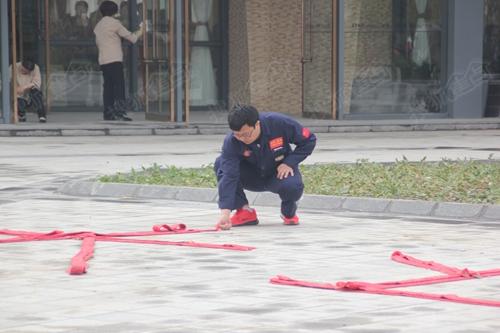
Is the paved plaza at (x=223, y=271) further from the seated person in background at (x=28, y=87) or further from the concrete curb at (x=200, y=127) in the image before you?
the seated person in background at (x=28, y=87)

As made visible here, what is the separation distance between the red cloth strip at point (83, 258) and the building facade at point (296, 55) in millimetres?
14662

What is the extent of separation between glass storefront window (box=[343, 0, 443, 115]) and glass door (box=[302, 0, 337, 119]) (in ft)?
0.96

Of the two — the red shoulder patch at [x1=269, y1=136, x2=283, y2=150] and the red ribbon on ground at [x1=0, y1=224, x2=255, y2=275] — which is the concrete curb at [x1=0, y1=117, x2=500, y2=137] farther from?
the red shoulder patch at [x1=269, y1=136, x2=283, y2=150]

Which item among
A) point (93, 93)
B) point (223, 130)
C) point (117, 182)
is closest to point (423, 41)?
point (223, 130)

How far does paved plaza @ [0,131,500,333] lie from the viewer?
691 centimetres

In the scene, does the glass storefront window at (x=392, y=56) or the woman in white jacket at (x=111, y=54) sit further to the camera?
the glass storefront window at (x=392, y=56)

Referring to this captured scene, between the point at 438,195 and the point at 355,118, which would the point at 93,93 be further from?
the point at 438,195

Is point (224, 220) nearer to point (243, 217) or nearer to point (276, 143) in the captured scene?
point (243, 217)

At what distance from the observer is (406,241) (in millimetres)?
10156

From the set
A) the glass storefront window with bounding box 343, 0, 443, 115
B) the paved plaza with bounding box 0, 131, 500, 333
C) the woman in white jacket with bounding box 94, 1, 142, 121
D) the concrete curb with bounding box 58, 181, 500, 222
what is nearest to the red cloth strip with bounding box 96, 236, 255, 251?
the paved plaza with bounding box 0, 131, 500, 333

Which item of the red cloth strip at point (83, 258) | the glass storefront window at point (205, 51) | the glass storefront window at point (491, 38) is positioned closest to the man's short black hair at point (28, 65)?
the glass storefront window at point (205, 51)

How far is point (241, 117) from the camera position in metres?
10.3

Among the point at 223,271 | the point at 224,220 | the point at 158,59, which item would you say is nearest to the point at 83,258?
the point at 223,271

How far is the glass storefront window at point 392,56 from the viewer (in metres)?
25.4
